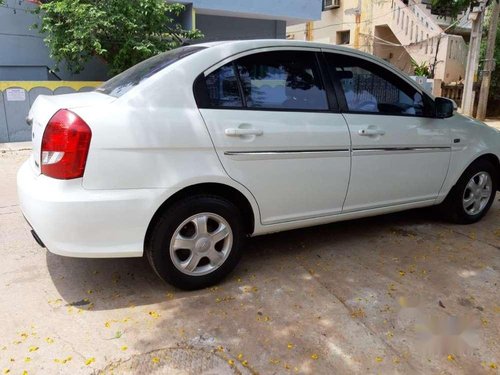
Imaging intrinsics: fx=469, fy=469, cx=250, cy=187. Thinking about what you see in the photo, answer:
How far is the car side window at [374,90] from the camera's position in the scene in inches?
145

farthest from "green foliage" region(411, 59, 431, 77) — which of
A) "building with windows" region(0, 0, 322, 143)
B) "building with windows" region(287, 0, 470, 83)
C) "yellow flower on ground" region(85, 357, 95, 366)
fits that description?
"yellow flower on ground" region(85, 357, 95, 366)

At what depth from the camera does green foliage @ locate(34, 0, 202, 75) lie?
948 centimetres

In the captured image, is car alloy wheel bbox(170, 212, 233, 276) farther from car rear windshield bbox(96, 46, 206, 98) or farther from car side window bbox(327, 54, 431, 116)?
car side window bbox(327, 54, 431, 116)

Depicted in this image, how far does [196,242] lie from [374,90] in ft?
6.38

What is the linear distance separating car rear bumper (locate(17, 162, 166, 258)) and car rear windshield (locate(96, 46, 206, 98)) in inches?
26.5

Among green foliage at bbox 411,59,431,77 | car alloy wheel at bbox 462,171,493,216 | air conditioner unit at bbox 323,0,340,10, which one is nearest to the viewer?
car alloy wheel at bbox 462,171,493,216

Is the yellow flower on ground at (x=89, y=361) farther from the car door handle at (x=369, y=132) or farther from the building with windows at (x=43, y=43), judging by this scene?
the building with windows at (x=43, y=43)

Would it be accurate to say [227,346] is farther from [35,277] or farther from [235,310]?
[35,277]

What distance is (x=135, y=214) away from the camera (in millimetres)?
2857

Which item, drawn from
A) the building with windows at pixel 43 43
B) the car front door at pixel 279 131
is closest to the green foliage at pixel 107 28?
the building with windows at pixel 43 43

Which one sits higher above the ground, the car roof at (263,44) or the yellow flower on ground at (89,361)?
the car roof at (263,44)

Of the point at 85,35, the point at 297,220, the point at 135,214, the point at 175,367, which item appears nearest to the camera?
the point at 175,367

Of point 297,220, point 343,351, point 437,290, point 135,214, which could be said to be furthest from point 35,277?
point 437,290

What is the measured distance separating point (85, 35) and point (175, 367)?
8.62 m
